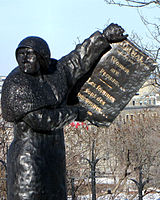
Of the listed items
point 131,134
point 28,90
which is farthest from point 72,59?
point 131,134

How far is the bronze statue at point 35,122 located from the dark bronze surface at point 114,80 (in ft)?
1.13

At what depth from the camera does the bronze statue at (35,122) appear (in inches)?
136

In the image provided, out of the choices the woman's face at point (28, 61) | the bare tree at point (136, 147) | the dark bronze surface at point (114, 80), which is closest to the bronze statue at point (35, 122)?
the woman's face at point (28, 61)

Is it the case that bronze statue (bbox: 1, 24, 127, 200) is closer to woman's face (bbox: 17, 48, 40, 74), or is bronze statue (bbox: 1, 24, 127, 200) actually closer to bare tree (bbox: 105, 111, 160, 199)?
woman's face (bbox: 17, 48, 40, 74)

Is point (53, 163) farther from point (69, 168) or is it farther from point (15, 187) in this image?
point (69, 168)

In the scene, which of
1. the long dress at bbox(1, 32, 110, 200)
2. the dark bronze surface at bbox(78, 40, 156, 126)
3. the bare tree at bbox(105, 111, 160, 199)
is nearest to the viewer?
the long dress at bbox(1, 32, 110, 200)

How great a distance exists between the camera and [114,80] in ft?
12.9

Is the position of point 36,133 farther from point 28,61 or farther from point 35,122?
point 28,61

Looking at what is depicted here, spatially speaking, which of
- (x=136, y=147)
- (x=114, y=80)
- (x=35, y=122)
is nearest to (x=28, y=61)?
(x=35, y=122)

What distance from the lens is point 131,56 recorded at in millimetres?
3887

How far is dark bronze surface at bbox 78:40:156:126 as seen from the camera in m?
3.89

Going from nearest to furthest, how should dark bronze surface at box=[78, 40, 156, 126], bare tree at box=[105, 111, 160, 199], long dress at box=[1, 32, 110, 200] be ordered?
1. long dress at box=[1, 32, 110, 200]
2. dark bronze surface at box=[78, 40, 156, 126]
3. bare tree at box=[105, 111, 160, 199]

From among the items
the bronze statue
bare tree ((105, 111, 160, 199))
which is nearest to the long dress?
the bronze statue

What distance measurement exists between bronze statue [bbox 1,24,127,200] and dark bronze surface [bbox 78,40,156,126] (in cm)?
34
